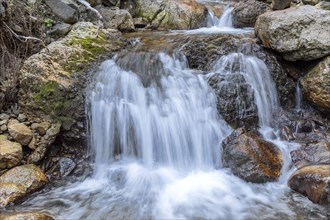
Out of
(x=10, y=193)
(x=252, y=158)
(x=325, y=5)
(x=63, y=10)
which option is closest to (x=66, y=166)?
(x=10, y=193)

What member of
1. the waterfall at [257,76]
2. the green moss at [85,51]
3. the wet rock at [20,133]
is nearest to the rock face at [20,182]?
the wet rock at [20,133]

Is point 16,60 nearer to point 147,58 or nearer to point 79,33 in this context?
point 79,33

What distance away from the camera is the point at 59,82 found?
5.21m

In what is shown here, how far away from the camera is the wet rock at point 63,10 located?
22.2 ft

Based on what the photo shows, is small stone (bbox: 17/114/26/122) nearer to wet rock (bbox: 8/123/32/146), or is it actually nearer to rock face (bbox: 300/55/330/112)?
wet rock (bbox: 8/123/32/146)

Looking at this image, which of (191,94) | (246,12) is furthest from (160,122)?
(246,12)

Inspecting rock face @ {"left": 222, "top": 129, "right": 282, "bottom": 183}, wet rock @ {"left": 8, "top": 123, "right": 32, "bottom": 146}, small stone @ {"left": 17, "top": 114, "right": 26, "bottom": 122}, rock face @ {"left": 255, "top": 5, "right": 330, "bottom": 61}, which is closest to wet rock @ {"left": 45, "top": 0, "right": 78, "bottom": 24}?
small stone @ {"left": 17, "top": 114, "right": 26, "bottom": 122}

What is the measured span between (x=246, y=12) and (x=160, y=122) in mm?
4769

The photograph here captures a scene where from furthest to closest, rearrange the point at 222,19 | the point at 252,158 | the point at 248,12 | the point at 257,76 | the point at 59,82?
the point at 222,19 < the point at 248,12 < the point at 257,76 < the point at 59,82 < the point at 252,158

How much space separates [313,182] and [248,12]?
5624 millimetres

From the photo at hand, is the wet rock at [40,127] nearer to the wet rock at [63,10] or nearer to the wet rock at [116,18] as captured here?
the wet rock at [63,10]

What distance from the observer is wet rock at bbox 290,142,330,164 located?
4.72 metres

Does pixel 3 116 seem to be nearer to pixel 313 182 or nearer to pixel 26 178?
pixel 26 178

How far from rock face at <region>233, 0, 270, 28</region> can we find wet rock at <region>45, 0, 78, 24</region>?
419 centimetres
